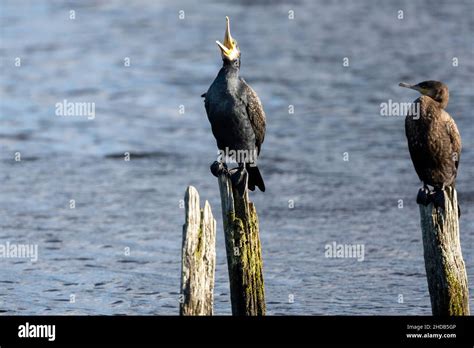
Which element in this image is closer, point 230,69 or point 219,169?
point 219,169

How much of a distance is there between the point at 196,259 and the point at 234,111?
180cm

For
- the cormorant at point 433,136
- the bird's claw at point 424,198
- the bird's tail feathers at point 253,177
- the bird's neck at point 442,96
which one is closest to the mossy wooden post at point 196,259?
the bird's tail feathers at point 253,177

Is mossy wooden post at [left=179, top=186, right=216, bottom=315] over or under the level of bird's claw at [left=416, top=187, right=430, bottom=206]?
under

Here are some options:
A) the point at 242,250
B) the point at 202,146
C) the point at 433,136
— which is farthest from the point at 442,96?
the point at 202,146

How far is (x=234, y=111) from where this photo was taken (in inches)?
456

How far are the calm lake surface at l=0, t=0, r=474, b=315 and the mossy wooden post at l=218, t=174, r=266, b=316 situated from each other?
217 centimetres

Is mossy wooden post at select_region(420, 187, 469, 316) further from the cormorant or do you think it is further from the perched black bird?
the perched black bird

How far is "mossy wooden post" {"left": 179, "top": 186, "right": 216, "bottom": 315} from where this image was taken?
1031 centimetres

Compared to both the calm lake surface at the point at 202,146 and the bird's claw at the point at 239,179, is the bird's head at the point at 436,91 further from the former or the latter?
the calm lake surface at the point at 202,146

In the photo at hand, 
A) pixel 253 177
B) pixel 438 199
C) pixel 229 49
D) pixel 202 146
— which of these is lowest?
pixel 438 199

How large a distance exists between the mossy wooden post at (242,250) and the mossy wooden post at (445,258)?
1.47m

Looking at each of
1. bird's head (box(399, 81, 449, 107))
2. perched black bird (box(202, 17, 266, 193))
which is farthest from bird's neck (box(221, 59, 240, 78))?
bird's head (box(399, 81, 449, 107))

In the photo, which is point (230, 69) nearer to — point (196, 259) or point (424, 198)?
point (196, 259)
